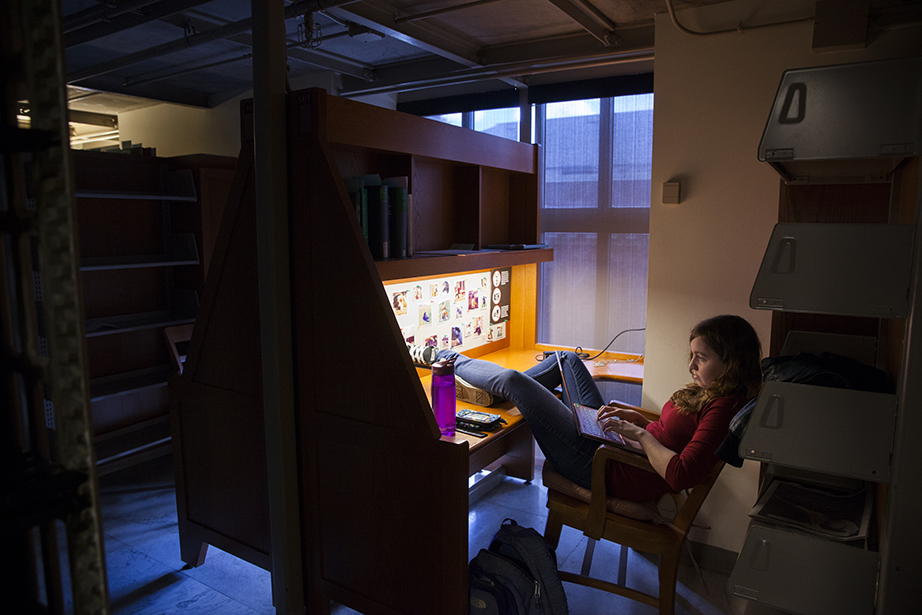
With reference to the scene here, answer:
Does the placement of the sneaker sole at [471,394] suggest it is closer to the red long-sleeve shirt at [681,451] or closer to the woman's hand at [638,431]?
the woman's hand at [638,431]

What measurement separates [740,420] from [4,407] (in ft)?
5.81

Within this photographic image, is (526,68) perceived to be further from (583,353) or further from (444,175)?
(583,353)

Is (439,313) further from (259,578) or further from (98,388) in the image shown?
(98,388)

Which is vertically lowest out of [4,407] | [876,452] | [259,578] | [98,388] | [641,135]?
[259,578]

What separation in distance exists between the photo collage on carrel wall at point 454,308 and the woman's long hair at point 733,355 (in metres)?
1.35

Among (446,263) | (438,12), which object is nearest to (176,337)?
(446,263)

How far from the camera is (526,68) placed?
137 inches

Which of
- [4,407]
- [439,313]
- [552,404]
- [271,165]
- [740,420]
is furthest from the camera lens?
[439,313]

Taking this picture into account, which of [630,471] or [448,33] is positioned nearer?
[630,471]

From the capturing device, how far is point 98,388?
3906 mm

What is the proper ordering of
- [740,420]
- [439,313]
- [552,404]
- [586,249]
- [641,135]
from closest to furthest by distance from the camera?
1. [740,420]
2. [552,404]
3. [439,313]
4. [641,135]
5. [586,249]

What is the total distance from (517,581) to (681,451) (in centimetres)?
78

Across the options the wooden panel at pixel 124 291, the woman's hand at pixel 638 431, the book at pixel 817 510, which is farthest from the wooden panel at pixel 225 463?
the wooden panel at pixel 124 291

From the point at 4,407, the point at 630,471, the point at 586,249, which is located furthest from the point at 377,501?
the point at 586,249
